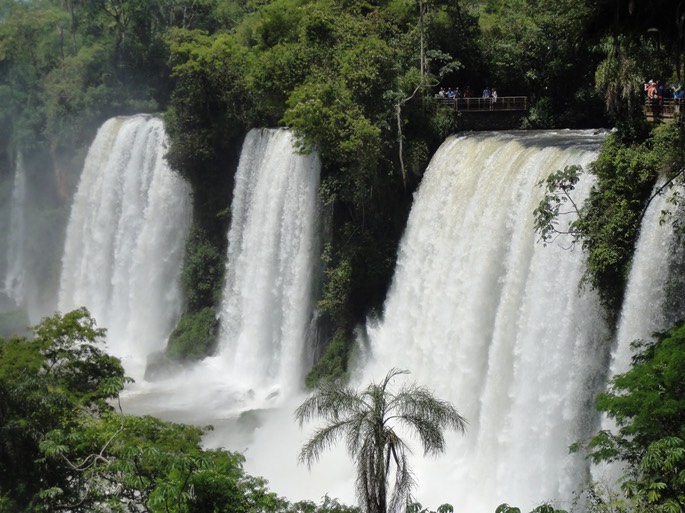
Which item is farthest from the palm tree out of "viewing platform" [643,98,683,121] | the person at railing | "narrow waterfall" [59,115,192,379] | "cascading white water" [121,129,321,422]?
"narrow waterfall" [59,115,192,379]

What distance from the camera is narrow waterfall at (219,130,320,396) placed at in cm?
2853

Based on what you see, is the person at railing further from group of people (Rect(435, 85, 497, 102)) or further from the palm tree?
the palm tree

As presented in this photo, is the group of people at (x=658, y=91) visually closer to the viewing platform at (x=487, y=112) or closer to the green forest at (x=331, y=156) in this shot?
the green forest at (x=331, y=156)

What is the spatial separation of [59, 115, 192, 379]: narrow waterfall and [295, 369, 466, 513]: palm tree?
19.9 m

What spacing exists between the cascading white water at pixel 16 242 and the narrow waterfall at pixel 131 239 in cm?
938

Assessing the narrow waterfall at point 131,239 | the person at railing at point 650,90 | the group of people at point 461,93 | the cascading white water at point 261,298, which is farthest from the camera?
the narrow waterfall at point 131,239

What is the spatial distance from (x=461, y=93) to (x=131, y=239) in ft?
46.6

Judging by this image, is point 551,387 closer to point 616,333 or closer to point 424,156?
point 616,333

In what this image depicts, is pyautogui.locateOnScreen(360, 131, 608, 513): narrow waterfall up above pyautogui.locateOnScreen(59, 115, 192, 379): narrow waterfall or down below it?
below

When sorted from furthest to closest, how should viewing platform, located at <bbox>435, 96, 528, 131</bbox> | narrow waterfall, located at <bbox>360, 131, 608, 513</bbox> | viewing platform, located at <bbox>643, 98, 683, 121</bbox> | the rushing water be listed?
1. viewing platform, located at <bbox>435, 96, 528, 131</bbox>
2. viewing platform, located at <bbox>643, 98, 683, 121</bbox>
3. the rushing water
4. narrow waterfall, located at <bbox>360, 131, 608, 513</bbox>

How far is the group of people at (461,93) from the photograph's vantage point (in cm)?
2847

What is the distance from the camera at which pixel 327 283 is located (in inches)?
1106

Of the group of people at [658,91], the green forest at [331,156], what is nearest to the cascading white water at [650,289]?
the green forest at [331,156]

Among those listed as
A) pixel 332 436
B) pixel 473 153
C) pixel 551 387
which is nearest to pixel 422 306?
pixel 473 153
